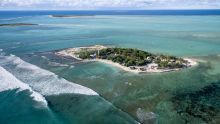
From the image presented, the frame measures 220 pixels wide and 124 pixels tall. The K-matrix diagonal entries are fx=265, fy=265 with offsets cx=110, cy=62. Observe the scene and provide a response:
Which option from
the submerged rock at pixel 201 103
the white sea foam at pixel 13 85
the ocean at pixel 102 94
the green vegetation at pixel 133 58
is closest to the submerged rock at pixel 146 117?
the ocean at pixel 102 94

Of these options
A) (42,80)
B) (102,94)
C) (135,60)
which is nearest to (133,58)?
(135,60)

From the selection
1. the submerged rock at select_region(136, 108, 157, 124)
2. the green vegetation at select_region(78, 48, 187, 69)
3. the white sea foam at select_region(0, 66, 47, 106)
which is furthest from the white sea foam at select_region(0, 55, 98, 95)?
the green vegetation at select_region(78, 48, 187, 69)

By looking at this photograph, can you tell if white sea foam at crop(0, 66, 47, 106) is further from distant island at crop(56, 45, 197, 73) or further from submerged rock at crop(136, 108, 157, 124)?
distant island at crop(56, 45, 197, 73)

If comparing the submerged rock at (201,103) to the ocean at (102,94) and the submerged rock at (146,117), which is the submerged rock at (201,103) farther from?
the submerged rock at (146,117)

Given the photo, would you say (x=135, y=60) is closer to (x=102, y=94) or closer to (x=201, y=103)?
(x=102, y=94)

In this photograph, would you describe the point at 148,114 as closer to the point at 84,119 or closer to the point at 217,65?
the point at 84,119
